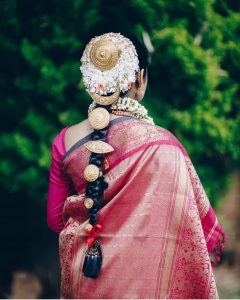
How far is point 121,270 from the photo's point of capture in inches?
83.5

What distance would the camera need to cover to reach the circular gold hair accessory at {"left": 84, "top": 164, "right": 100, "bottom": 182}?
2053 mm

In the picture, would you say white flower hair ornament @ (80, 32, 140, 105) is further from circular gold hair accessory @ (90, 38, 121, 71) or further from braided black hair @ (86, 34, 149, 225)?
braided black hair @ (86, 34, 149, 225)

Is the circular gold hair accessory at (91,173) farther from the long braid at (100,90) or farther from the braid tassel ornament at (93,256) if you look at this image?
the braid tassel ornament at (93,256)

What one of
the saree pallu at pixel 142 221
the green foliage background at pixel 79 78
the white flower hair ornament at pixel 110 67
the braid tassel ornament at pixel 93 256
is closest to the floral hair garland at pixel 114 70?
the white flower hair ornament at pixel 110 67

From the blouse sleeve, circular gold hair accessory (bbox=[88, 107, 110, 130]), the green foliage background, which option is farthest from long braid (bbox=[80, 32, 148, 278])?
the green foliage background

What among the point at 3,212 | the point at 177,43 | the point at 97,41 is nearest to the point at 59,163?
the point at 97,41

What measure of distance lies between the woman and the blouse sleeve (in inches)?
1.3

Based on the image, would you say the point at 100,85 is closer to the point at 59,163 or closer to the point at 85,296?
the point at 59,163

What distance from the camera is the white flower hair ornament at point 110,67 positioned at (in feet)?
6.99

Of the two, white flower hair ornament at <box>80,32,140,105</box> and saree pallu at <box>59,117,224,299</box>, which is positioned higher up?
white flower hair ornament at <box>80,32,140,105</box>

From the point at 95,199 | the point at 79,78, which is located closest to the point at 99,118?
the point at 95,199

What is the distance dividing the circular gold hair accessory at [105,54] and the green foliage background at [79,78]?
124 cm

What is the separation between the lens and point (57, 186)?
7.55 ft

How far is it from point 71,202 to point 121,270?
0.34 metres
